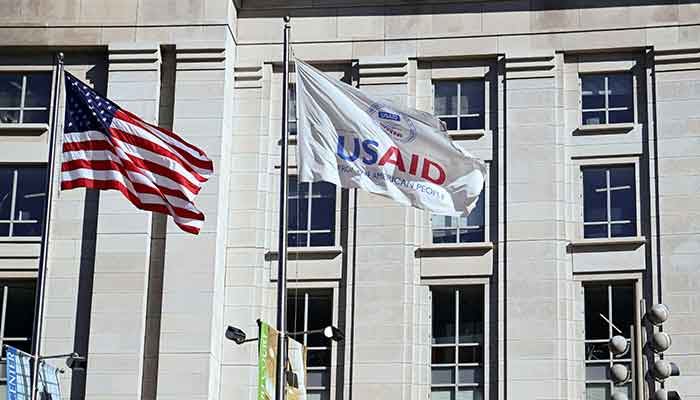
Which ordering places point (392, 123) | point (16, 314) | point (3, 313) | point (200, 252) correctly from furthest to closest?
point (16, 314)
point (3, 313)
point (200, 252)
point (392, 123)

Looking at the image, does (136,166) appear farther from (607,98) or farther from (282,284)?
(607,98)

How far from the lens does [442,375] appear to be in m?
36.4

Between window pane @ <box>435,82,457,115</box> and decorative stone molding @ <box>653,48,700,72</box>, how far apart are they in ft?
18.1

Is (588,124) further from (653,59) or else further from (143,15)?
(143,15)

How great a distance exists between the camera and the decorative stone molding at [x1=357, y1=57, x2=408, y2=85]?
3822cm

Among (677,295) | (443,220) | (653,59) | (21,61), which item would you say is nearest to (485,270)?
(443,220)

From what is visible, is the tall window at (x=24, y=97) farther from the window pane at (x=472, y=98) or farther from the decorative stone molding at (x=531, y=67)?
the decorative stone molding at (x=531, y=67)

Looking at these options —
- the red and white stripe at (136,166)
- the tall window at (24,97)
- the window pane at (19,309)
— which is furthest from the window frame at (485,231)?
the tall window at (24,97)

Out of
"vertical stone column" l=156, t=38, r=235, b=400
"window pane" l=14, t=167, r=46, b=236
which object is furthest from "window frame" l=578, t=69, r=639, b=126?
"window pane" l=14, t=167, r=46, b=236

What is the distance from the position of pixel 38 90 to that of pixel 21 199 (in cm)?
315

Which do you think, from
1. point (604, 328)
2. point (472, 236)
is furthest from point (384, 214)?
point (604, 328)

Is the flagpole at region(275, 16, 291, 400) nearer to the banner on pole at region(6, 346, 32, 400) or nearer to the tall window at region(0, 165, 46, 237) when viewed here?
the banner on pole at region(6, 346, 32, 400)

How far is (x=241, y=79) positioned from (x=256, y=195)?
345cm

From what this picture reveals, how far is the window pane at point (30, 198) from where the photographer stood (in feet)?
122
